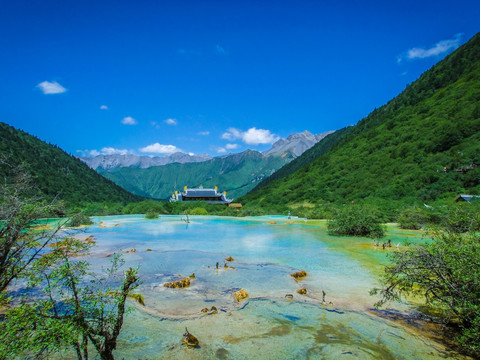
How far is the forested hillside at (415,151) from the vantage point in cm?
4244

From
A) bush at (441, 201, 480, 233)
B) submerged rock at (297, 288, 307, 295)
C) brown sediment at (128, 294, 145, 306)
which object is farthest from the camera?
submerged rock at (297, 288, 307, 295)

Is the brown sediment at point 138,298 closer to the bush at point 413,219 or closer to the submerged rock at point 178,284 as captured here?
the submerged rock at point 178,284

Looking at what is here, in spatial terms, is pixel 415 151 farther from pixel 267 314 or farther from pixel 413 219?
pixel 267 314

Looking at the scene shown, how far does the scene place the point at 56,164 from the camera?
81438mm

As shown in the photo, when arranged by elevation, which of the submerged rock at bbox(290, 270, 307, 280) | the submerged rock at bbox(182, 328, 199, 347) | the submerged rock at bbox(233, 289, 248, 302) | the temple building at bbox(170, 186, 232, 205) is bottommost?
the submerged rock at bbox(182, 328, 199, 347)

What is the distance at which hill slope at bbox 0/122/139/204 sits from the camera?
63747mm

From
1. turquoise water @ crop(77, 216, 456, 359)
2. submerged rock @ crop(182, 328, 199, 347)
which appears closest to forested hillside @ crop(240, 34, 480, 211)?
turquoise water @ crop(77, 216, 456, 359)

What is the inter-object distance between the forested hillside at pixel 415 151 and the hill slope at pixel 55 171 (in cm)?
4692

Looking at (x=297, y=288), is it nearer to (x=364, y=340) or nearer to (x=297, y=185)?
(x=364, y=340)

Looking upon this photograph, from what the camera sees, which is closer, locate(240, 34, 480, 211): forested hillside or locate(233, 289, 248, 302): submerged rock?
locate(233, 289, 248, 302): submerged rock

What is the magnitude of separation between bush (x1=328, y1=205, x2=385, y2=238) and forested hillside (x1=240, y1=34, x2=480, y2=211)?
47.6ft

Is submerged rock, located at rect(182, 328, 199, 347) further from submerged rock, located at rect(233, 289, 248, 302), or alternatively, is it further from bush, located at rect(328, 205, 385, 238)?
bush, located at rect(328, 205, 385, 238)

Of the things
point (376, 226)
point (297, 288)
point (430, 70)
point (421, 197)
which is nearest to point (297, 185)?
point (421, 197)

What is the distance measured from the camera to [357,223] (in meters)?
25.7
